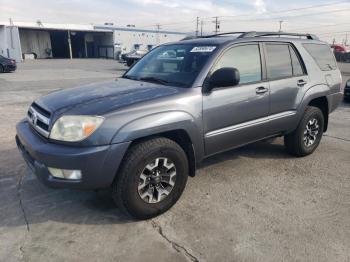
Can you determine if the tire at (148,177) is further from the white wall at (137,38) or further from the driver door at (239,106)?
the white wall at (137,38)

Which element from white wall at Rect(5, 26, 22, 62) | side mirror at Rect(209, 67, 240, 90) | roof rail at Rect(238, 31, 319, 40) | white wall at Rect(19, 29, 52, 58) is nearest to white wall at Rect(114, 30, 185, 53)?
white wall at Rect(19, 29, 52, 58)

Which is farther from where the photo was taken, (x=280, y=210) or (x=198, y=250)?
(x=280, y=210)

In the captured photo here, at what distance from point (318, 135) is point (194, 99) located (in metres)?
2.75

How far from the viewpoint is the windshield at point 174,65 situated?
12.0 feet

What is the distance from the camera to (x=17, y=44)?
39500 millimetres

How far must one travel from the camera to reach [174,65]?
395 cm

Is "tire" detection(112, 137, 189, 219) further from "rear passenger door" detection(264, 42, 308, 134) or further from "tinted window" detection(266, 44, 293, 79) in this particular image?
"tinted window" detection(266, 44, 293, 79)

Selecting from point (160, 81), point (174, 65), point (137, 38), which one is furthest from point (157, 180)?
point (137, 38)

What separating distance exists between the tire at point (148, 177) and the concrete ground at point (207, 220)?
0.53ft

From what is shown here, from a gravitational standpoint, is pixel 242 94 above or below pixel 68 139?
above

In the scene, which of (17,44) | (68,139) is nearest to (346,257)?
(68,139)

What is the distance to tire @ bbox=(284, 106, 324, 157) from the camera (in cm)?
478

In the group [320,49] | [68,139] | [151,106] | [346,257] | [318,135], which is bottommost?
[346,257]

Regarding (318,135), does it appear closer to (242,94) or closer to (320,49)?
(320,49)
